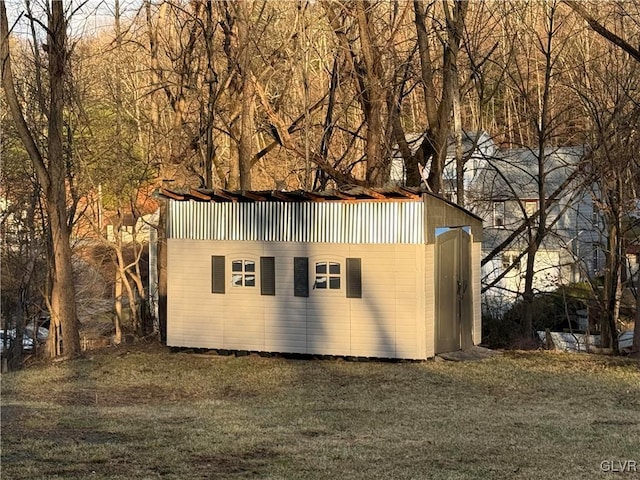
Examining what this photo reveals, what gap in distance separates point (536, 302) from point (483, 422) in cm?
2094

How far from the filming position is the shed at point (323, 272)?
561 inches

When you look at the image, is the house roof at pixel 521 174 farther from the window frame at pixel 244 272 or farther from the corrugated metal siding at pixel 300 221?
the window frame at pixel 244 272

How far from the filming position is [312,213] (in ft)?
48.8

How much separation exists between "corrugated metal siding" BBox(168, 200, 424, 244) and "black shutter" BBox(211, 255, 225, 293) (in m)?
0.37

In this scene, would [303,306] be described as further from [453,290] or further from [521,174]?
[521,174]

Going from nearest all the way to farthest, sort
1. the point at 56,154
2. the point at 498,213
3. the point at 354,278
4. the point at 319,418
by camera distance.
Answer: the point at 319,418 → the point at 354,278 → the point at 56,154 → the point at 498,213

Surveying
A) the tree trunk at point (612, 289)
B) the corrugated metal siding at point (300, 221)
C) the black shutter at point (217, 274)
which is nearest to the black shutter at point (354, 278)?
the corrugated metal siding at point (300, 221)

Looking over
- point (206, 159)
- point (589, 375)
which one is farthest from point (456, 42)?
point (589, 375)

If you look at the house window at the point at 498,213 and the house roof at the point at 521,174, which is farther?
the house window at the point at 498,213

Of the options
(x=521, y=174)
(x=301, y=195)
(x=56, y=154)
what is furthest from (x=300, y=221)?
(x=521, y=174)

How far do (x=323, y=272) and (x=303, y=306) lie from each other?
0.66 meters

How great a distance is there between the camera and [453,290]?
15.3 m

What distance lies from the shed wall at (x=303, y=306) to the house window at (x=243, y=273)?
8 cm

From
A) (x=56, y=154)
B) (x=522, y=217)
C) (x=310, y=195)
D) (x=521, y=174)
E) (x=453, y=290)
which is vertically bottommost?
(x=453, y=290)
